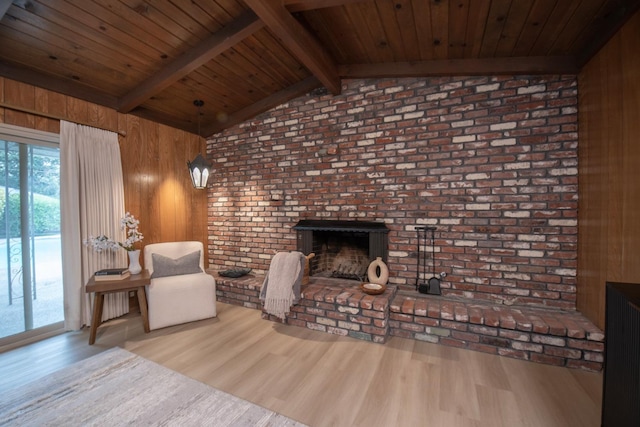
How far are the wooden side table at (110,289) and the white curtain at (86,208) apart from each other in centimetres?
33

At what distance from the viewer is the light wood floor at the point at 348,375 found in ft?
5.39

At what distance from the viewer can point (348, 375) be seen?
2039 mm

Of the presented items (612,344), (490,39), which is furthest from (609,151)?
(612,344)

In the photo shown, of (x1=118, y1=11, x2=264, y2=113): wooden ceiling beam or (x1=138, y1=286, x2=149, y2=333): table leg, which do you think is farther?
(x1=138, y1=286, x2=149, y2=333): table leg

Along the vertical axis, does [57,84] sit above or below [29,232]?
above

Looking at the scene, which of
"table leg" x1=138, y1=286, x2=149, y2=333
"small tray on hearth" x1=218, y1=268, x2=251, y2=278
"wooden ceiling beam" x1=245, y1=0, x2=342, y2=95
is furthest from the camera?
"small tray on hearth" x1=218, y1=268, x2=251, y2=278

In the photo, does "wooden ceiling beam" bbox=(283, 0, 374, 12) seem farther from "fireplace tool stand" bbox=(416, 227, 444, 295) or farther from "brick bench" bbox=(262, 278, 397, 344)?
"brick bench" bbox=(262, 278, 397, 344)

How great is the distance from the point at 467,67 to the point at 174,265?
13.2 ft

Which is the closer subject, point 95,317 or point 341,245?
point 95,317

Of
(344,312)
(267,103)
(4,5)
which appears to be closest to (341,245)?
(344,312)

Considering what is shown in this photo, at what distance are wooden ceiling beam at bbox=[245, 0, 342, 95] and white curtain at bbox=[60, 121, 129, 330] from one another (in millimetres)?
2444

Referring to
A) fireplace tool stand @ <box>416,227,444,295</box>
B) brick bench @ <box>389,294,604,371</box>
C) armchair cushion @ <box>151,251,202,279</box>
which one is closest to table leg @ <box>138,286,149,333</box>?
armchair cushion @ <box>151,251,202,279</box>

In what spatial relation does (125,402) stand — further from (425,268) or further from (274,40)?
(274,40)

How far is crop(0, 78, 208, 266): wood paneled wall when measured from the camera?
2533 mm
